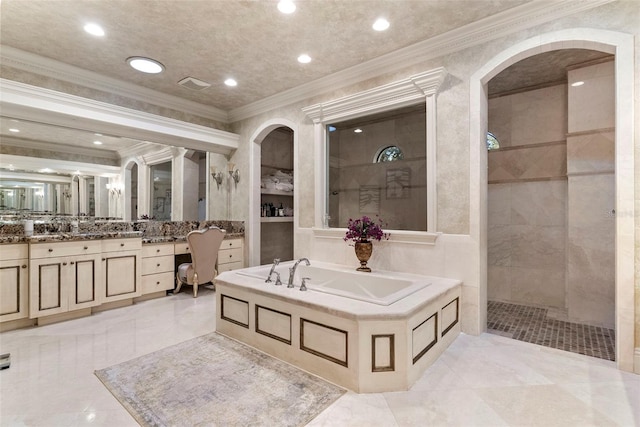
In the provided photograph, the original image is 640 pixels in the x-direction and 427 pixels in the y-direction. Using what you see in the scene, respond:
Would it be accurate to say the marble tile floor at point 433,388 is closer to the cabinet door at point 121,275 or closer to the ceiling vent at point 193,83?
the cabinet door at point 121,275

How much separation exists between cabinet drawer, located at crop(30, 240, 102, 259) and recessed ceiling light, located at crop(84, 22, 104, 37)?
213cm

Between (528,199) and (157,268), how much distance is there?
5.05 m

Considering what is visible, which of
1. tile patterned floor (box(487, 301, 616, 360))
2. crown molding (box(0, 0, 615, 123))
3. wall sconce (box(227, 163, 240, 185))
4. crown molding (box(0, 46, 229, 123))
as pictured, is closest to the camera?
crown molding (box(0, 0, 615, 123))

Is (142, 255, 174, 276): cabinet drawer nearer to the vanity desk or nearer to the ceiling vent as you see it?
the vanity desk

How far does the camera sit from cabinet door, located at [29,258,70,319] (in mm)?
2992

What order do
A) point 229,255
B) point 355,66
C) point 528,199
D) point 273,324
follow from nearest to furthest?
1. point 273,324
2. point 355,66
3. point 528,199
4. point 229,255

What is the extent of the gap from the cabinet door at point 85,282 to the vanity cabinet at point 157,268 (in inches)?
20.5

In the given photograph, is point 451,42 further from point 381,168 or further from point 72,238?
point 72,238

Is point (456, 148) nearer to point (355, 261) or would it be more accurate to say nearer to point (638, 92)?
point (638, 92)

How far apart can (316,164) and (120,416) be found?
311 cm

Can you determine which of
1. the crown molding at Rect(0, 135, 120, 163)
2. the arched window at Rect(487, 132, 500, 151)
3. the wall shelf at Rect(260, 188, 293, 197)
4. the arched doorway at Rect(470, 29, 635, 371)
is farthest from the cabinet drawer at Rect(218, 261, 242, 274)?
the arched doorway at Rect(470, 29, 635, 371)

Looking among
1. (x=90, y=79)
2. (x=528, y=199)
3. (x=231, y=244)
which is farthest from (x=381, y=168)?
(x=90, y=79)

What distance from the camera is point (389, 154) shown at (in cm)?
476

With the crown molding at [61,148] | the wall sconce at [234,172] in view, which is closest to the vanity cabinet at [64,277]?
the crown molding at [61,148]
